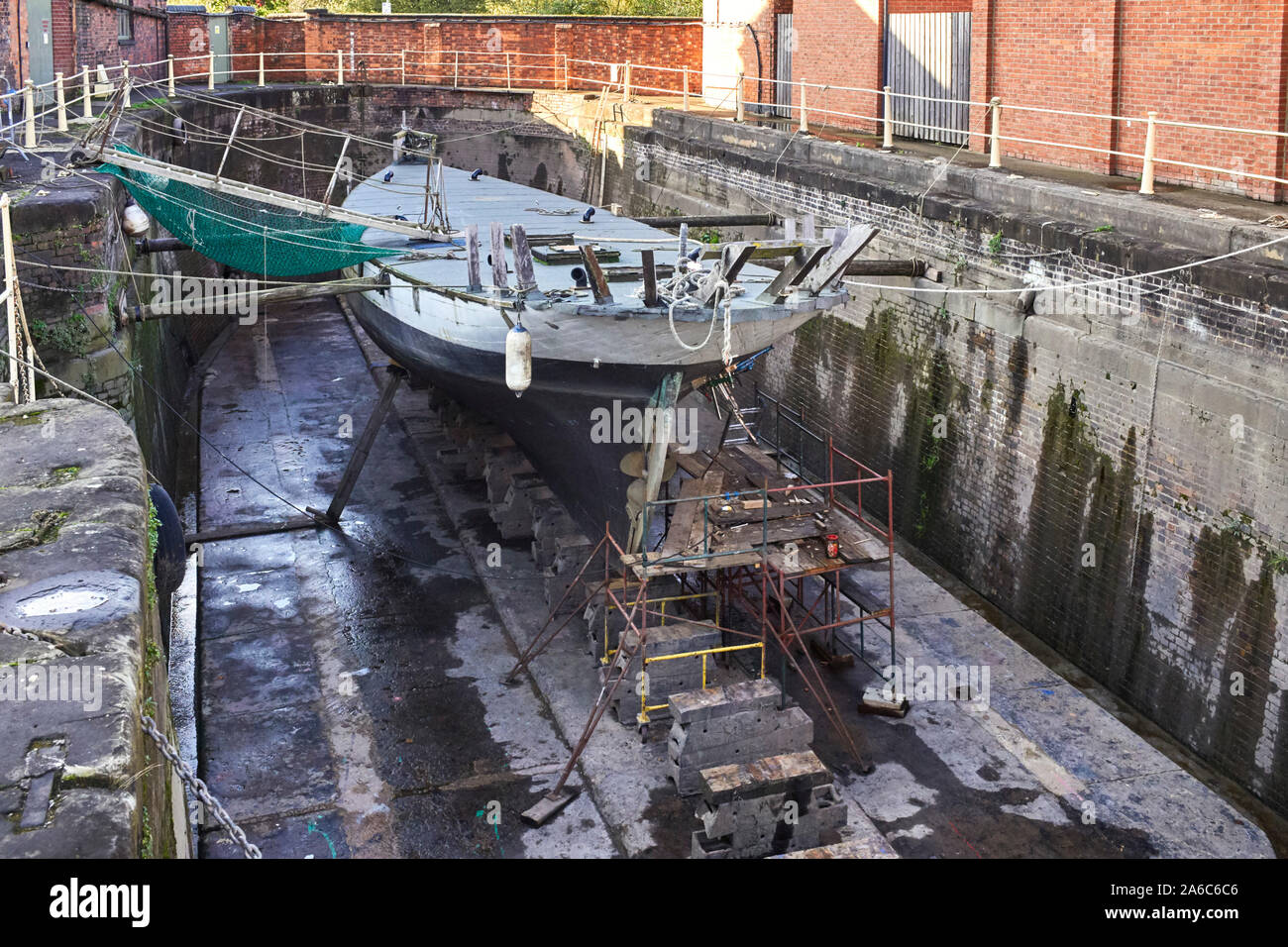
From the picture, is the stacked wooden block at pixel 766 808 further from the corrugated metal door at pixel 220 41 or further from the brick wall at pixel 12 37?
the corrugated metal door at pixel 220 41

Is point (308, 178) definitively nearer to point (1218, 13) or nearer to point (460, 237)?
point (460, 237)

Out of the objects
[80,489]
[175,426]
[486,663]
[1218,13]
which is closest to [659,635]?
[486,663]

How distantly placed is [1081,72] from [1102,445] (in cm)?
574

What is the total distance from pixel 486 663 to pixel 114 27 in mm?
18424

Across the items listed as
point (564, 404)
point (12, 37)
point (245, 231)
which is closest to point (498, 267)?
point (564, 404)

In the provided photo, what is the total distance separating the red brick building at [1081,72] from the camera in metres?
12.9

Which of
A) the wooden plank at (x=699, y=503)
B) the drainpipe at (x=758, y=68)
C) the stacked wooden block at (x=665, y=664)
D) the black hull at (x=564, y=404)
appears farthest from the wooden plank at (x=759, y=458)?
the drainpipe at (x=758, y=68)

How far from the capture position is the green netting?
14875mm

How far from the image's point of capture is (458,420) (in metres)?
16.6

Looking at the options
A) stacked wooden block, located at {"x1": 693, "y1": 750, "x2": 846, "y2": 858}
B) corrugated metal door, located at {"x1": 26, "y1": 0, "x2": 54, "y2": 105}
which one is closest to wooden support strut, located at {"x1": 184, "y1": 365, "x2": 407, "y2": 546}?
stacked wooden block, located at {"x1": 693, "y1": 750, "x2": 846, "y2": 858}

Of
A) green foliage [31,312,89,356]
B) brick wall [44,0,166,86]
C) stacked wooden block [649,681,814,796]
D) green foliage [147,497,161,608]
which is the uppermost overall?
brick wall [44,0,166,86]

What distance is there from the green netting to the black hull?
1789 millimetres

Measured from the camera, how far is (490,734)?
10875 millimetres

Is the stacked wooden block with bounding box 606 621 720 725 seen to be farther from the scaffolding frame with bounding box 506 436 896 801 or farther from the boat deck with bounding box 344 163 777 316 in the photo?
the boat deck with bounding box 344 163 777 316
